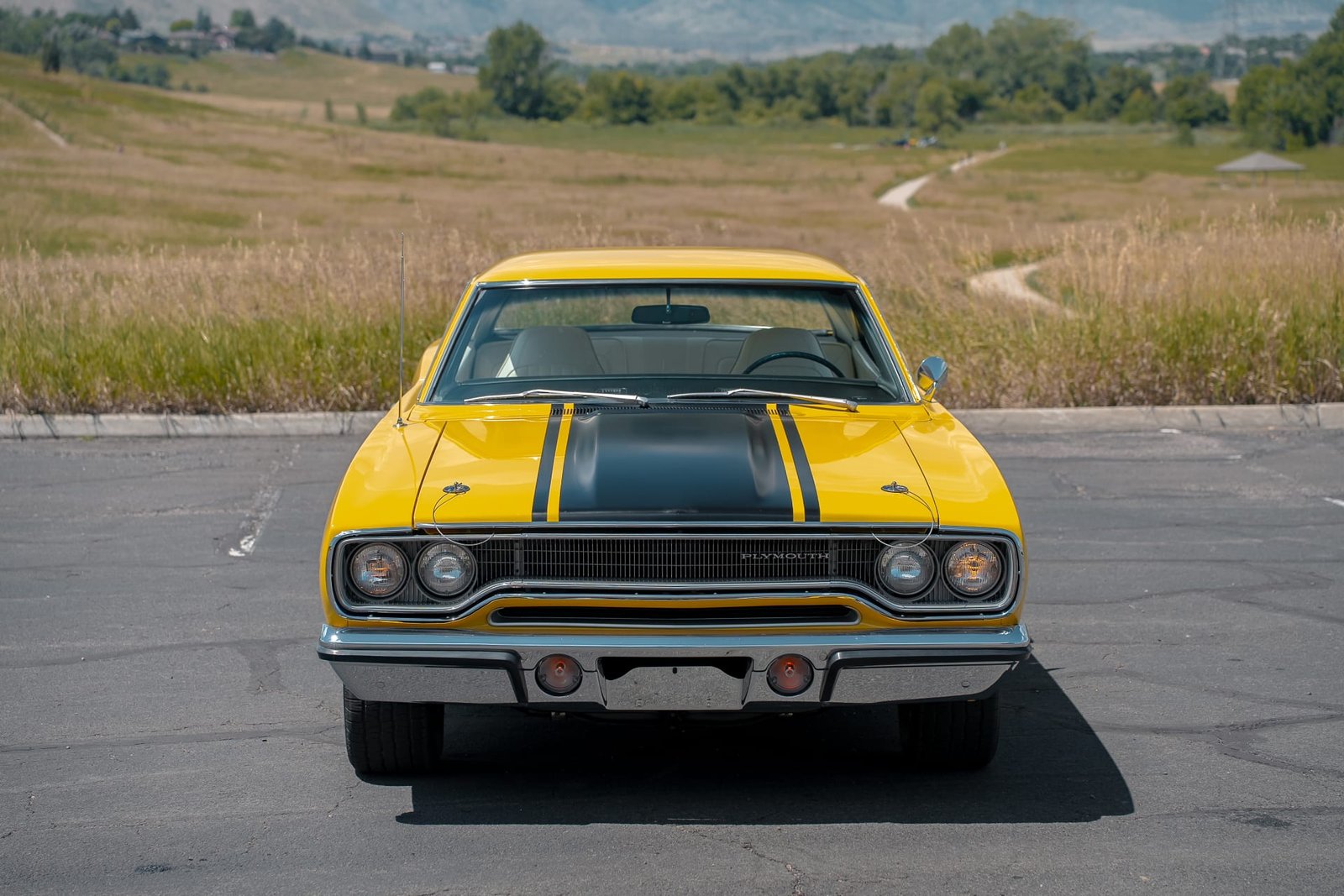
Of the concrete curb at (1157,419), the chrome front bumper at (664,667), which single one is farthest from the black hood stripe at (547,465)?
the concrete curb at (1157,419)

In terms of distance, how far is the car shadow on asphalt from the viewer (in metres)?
4.29

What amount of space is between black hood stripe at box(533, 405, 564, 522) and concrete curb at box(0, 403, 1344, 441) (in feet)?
20.3

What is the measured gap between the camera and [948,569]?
161 inches

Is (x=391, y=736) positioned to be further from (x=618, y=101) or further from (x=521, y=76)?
(x=521, y=76)

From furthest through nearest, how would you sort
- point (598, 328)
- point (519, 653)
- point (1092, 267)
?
1. point (1092, 267)
2. point (598, 328)
3. point (519, 653)

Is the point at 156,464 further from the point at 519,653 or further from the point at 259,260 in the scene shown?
the point at 519,653

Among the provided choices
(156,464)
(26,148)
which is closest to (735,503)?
(156,464)

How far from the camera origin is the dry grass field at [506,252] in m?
11.3

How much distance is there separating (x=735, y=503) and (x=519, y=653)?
27.0 inches

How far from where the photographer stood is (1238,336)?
11.4 meters

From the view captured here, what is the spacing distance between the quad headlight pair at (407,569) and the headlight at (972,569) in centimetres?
127

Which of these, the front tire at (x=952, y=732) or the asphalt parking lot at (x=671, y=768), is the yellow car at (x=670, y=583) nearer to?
the front tire at (x=952, y=732)

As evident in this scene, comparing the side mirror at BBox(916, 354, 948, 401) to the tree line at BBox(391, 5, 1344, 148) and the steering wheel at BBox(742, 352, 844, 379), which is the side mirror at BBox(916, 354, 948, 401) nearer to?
the steering wheel at BBox(742, 352, 844, 379)

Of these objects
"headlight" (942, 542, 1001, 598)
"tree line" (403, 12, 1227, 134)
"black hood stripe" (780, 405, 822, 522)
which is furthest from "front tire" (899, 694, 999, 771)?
"tree line" (403, 12, 1227, 134)
